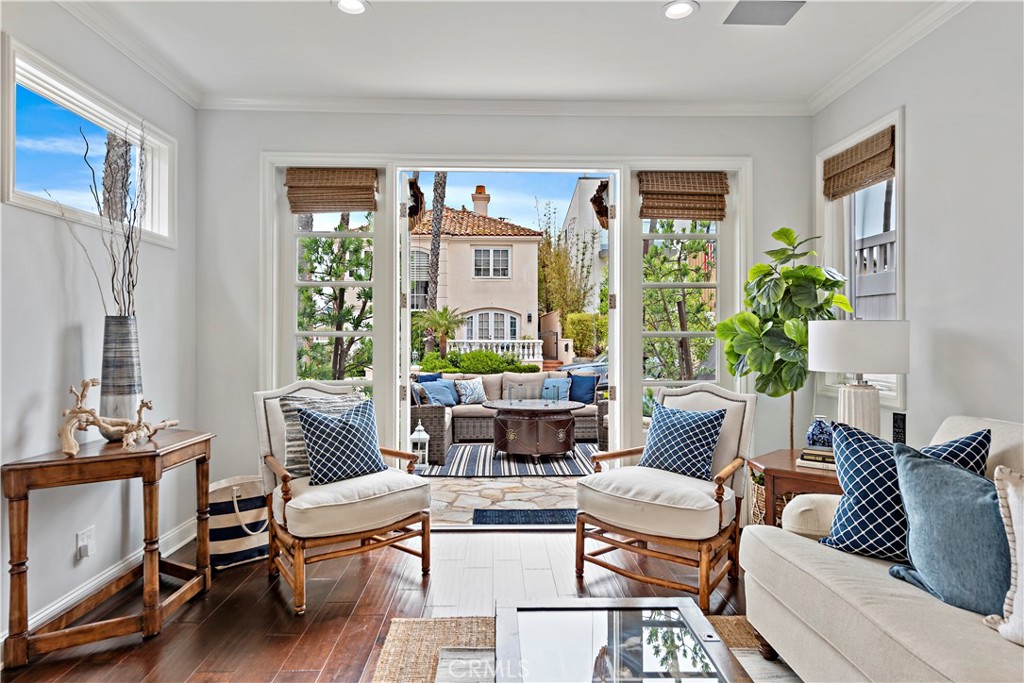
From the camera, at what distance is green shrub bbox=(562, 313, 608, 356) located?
39.6ft

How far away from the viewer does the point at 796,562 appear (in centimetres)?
210

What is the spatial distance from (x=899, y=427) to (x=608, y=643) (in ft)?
7.12

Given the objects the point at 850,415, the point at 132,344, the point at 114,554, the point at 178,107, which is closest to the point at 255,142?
the point at 178,107

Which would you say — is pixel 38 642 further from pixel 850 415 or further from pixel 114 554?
pixel 850 415

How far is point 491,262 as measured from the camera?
42.5 ft

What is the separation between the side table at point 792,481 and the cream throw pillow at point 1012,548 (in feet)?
3.42

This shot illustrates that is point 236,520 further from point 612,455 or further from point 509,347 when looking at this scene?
point 509,347

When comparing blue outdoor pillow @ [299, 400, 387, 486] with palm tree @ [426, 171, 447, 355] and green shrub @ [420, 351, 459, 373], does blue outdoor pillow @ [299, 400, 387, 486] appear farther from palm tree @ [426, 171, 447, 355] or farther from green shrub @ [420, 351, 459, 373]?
palm tree @ [426, 171, 447, 355]

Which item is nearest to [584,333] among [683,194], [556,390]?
[556,390]

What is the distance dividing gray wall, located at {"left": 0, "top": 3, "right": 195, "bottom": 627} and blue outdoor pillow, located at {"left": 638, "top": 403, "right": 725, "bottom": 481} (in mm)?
2798

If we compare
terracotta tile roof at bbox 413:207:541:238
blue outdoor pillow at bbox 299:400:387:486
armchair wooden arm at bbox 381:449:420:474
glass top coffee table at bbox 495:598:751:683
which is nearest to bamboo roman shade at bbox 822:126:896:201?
glass top coffee table at bbox 495:598:751:683

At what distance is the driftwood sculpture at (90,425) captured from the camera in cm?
250

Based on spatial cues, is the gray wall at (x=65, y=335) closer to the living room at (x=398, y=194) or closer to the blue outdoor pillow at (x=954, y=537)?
the living room at (x=398, y=194)

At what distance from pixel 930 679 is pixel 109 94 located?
13.2 feet
